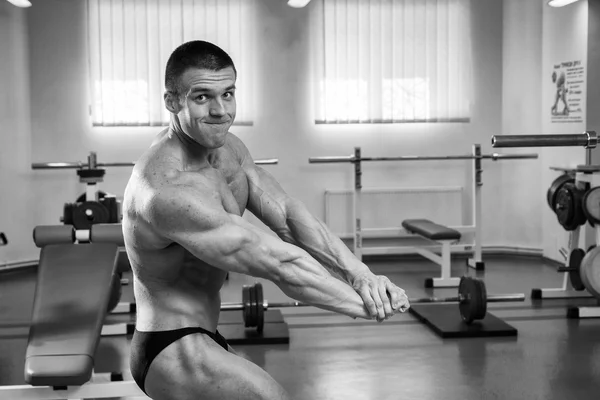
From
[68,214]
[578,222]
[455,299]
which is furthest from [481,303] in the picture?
[68,214]

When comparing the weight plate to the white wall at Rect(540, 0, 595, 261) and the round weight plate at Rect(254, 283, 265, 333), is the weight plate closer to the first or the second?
the white wall at Rect(540, 0, 595, 261)

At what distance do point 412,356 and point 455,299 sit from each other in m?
0.72

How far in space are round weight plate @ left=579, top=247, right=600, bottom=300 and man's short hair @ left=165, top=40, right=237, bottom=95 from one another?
353 centimetres

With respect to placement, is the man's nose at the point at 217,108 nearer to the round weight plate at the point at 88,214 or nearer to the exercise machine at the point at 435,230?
the round weight plate at the point at 88,214

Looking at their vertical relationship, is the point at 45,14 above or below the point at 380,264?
above

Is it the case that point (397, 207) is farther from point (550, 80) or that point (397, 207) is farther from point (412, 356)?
point (412, 356)

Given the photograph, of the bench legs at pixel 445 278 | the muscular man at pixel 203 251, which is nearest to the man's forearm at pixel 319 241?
the muscular man at pixel 203 251

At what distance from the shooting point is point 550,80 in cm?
670

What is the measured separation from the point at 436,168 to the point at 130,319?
3242 millimetres

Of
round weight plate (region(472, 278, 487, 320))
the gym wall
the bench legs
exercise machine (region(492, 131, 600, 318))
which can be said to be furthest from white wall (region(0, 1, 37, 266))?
exercise machine (region(492, 131, 600, 318))

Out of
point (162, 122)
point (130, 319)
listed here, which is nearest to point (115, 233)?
point (130, 319)

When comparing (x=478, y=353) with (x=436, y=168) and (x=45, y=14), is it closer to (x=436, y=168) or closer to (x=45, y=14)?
(x=436, y=168)

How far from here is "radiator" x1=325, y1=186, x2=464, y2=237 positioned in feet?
23.0

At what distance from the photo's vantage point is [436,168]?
23.4ft
